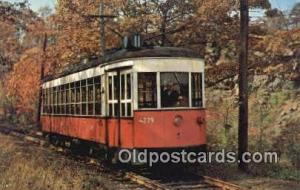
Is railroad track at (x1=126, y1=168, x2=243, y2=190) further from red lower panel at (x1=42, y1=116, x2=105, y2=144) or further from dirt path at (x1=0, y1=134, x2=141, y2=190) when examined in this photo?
red lower panel at (x1=42, y1=116, x2=105, y2=144)

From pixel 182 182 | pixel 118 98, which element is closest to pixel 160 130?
pixel 182 182

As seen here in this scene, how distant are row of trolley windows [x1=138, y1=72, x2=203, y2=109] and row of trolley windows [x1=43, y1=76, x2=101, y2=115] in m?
2.50

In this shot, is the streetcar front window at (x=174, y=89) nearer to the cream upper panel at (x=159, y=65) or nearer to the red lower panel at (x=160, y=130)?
the cream upper panel at (x=159, y=65)

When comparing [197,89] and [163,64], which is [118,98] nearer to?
[163,64]

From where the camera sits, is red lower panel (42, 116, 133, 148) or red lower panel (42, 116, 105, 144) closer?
red lower panel (42, 116, 133, 148)

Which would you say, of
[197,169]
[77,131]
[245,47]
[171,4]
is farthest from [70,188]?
[171,4]

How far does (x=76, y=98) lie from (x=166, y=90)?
6.00 meters

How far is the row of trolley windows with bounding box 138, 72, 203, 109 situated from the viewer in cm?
1497

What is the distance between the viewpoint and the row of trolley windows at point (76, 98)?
696 inches

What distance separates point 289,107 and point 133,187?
1958 centimetres

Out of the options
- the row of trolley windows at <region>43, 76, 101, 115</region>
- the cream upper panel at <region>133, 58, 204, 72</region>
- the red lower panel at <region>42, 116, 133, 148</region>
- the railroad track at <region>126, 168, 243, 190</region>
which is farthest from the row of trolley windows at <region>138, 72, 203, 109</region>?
the row of trolley windows at <region>43, 76, 101, 115</region>

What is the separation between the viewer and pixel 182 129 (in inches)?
589

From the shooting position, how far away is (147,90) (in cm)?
1502

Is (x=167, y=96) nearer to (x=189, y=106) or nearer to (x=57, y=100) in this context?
(x=189, y=106)
